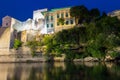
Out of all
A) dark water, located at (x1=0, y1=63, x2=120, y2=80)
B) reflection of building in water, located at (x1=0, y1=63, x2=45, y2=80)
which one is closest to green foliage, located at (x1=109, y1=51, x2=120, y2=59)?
dark water, located at (x1=0, y1=63, x2=120, y2=80)

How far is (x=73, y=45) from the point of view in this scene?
45.2 meters

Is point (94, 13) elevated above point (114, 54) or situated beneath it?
elevated above

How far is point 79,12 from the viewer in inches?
2030

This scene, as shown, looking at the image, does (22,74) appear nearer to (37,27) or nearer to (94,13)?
(94,13)

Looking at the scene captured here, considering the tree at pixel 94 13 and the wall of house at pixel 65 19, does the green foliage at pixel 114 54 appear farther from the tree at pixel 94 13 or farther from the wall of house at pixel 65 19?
the wall of house at pixel 65 19

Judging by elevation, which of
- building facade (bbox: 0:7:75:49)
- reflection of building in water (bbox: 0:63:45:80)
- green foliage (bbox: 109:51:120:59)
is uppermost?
building facade (bbox: 0:7:75:49)

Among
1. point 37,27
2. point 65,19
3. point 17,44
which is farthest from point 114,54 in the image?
point 37,27

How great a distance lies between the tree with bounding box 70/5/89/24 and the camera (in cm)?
5118

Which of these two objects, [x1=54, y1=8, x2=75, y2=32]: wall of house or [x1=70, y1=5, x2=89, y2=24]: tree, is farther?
[x1=54, y1=8, x2=75, y2=32]: wall of house

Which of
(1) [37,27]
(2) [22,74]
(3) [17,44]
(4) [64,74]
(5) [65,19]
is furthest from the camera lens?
(1) [37,27]

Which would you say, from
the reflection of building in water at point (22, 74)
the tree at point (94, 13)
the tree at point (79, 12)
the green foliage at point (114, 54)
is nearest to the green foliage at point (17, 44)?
the tree at point (79, 12)

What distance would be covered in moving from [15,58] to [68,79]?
3543 centimetres

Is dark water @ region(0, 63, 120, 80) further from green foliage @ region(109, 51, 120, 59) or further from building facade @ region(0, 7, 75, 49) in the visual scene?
building facade @ region(0, 7, 75, 49)

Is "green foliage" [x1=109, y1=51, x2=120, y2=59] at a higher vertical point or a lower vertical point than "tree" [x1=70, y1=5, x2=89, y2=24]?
lower
